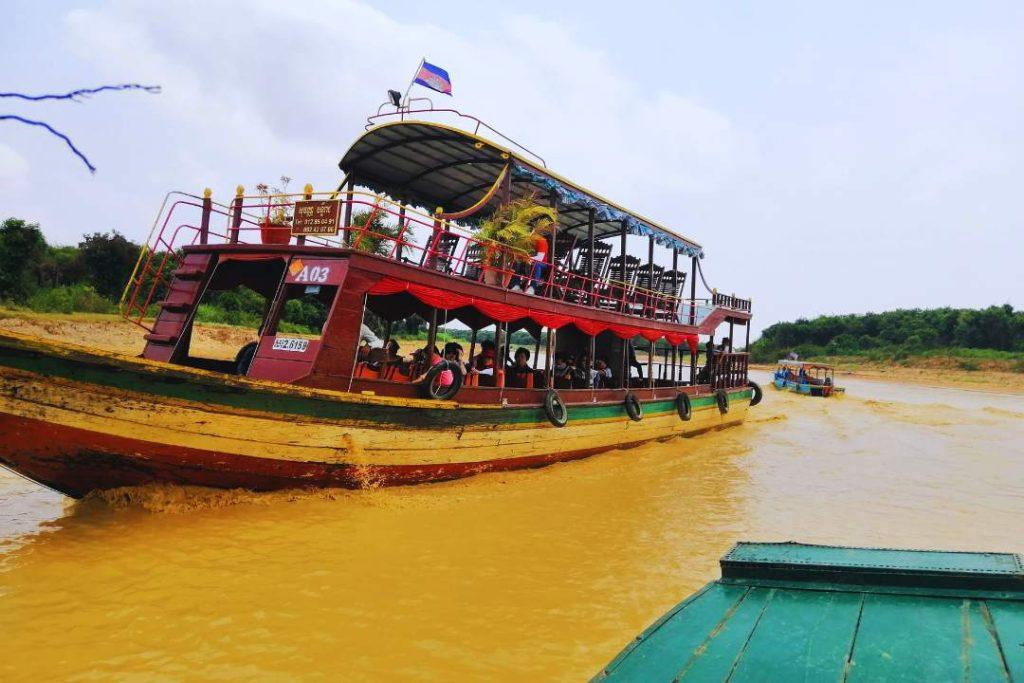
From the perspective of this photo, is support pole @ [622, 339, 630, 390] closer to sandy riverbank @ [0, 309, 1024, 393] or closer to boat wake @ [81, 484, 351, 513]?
boat wake @ [81, 484, 351, 513]

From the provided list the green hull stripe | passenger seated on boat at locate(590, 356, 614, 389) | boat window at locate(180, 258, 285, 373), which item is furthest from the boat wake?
passenger seated on boat at locate(590, 356, 614, 389)

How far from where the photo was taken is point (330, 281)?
6.61m

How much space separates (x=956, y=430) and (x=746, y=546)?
20.1m

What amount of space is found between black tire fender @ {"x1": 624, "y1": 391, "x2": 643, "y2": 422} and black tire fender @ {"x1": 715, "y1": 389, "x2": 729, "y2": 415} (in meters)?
4.29

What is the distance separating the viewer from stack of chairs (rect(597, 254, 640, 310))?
40.5ft

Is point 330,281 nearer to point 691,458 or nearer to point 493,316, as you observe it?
point 493,316

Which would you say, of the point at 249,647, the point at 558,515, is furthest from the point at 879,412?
the point at 249,647

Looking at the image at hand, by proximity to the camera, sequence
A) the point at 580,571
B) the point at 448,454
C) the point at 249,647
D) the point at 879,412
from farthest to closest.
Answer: the point at 879,412 → the point at 448,454 → the point at 580,571 → the point at 249,647

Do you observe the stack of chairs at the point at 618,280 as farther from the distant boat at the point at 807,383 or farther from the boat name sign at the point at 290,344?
the distant boat at the point at 807,383

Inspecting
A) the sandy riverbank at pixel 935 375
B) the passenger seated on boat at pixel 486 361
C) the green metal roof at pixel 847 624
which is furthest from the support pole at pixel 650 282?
the sandy riverbank at pixel 935 375

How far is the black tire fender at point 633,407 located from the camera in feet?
35.9

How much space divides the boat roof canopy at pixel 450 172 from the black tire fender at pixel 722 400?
466cm

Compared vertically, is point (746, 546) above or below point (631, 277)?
below

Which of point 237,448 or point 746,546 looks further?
point 237,448
